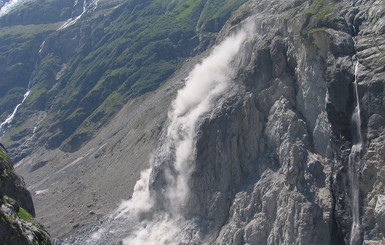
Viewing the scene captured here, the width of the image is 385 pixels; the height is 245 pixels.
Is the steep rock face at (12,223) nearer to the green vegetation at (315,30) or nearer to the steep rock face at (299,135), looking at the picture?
the steep rock face at (299,135)

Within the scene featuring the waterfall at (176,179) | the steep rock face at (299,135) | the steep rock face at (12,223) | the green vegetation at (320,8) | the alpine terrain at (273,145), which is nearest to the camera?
the steep rock face at (12,223)

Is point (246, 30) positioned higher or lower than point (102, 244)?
higher

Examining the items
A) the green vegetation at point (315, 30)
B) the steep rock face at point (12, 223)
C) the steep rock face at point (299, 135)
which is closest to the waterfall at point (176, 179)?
the steep rock face at point (299, 135)

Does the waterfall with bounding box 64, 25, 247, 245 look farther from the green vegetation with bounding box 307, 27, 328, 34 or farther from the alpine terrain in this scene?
the green vegetation with bounding box 307, 27, 328, 34

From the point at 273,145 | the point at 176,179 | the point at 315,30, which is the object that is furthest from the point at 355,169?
the point at 176,179

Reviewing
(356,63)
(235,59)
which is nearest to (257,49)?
(235,59)

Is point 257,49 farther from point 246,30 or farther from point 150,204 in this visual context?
point 150,204

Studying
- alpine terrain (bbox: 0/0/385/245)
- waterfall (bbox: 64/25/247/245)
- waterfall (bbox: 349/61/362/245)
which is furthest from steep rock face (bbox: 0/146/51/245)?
waterfall (bbox: 64/25/247/245)
